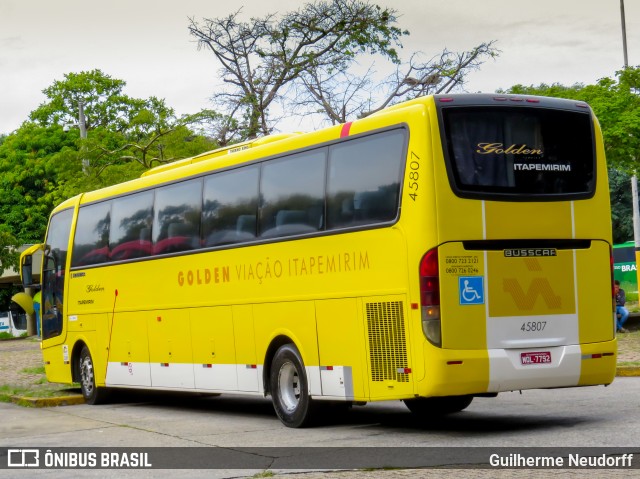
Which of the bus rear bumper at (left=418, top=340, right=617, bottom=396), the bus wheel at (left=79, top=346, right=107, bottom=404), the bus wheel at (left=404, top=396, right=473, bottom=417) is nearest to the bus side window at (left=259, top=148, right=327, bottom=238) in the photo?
the bus rear bumper at (left=418, top=340, right=617, bottom=396)

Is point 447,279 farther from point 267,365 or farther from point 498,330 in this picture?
point 267,365

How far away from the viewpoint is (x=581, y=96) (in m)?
31.1

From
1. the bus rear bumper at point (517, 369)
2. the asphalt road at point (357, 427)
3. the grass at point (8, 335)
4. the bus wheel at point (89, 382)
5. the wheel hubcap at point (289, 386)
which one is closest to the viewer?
the asphalt road at point (357, 427)

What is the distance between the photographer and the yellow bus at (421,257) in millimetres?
12078

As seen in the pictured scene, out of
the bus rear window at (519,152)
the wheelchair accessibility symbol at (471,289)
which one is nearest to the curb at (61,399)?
the bus rear window at (519,152)

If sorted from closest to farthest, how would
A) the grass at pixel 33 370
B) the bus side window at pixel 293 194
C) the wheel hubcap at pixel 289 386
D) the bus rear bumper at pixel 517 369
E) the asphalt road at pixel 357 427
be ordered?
the asphalt road at pixel 357 427, the bus rear bumper at pixel 517 369, the bus side window at pixel 293 194, the wheel hubcap at pixel 289 386, the grass at pixel 33 370

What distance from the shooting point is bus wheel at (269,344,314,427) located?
13875 millimetres

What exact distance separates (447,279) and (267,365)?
376cm

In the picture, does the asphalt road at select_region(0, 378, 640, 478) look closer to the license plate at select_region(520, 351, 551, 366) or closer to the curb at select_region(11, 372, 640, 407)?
the curb at select_region(11, 372, 640, 407)

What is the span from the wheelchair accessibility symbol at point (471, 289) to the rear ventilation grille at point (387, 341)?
2.13ft

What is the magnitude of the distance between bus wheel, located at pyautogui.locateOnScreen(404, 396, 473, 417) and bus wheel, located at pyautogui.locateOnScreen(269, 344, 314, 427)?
1.59m

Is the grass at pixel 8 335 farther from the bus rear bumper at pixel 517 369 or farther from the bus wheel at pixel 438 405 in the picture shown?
the bus rear bumper at pixel 517 369

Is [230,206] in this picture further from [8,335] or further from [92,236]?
[8,335]

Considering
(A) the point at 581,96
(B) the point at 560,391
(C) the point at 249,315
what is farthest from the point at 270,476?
(A) the point at 581,96
